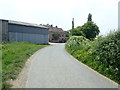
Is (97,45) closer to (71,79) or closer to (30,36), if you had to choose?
(71,79)

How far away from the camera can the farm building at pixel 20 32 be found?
134 ft

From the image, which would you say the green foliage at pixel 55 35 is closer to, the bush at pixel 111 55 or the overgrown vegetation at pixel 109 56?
the overgrown vegetation at pixel 109 56

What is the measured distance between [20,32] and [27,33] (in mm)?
2900

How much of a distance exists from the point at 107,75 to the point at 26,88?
4.26 meters

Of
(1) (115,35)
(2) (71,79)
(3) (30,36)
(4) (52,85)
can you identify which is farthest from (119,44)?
(3) (30,36)

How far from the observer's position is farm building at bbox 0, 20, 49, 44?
40.9 m

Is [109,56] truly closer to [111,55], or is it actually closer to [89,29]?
[111,55]

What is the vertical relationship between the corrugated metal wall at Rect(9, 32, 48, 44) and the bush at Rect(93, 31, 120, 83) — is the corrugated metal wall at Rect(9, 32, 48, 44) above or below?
above

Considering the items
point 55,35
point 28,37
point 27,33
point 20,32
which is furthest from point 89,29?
point 55,35

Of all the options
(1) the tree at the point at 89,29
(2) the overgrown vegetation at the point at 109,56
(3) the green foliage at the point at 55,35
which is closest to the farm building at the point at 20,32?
(1) the tree at the point at 89,29

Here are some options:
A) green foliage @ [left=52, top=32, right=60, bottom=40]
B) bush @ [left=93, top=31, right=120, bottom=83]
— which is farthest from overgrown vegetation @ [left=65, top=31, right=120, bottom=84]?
green foliage @ [left=52, top=32, right=60, bottom=40]

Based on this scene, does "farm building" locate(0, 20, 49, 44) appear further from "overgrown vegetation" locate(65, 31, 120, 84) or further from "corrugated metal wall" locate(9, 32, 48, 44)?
"overgrown vegetation" locate(65, 31, 120, 84)

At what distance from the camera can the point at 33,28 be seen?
172ft

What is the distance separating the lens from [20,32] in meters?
46.6
